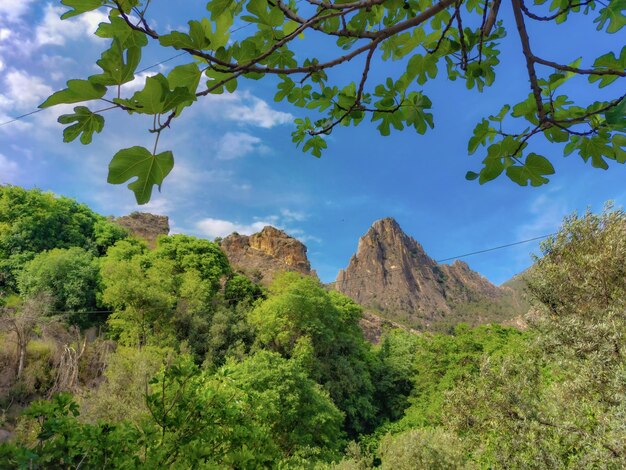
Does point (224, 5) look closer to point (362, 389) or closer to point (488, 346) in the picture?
point (362, 389)

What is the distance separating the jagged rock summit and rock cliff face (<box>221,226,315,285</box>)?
42068 millimetres

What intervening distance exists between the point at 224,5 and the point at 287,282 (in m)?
25.0

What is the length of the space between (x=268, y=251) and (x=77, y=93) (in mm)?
43940

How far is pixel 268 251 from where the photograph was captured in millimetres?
44125

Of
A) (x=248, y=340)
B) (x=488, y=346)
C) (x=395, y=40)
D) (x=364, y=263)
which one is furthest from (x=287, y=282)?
(x=364, y=263)

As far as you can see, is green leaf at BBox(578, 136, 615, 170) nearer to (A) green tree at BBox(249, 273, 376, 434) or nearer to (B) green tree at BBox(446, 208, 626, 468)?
(B) green tree at BBox(446, 208, 626, 468)

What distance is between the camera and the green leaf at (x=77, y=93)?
551 millimetres

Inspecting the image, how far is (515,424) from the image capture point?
17.7 ft

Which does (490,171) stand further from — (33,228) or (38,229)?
(38,229)

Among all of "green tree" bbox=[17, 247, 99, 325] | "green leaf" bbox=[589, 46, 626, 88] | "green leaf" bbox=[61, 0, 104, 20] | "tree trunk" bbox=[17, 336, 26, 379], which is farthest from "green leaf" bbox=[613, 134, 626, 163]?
"green tree" bbox=[17, 247, 99, 325]

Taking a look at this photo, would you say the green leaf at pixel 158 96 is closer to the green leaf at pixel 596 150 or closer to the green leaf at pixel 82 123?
the green leaf at pixel 82 123

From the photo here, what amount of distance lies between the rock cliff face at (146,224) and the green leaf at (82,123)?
1402 inches

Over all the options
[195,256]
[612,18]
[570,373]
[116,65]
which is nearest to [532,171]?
[612,18]

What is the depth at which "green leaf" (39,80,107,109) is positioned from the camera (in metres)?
0.55
